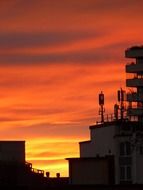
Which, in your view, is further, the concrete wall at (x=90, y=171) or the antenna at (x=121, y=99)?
the antenna at (x=121, y=99)

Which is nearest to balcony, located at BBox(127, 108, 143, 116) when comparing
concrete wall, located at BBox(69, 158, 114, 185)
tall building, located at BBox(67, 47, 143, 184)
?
tall building, located at BBox(67, 47, 143, 184)

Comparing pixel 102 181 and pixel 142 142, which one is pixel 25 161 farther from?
pixel 102 181

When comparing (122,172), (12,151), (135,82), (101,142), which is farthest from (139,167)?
(135,82)

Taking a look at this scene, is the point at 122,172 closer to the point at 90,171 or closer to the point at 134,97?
the point at 90,171

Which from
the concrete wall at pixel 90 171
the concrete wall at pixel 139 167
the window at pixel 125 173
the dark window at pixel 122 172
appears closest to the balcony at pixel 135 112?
the dark window at pixel 122 172

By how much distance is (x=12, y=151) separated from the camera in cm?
16100

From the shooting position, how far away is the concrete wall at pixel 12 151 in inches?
6255

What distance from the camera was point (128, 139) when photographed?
160 meters

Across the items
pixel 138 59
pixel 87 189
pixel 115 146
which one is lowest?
pixel 87 189

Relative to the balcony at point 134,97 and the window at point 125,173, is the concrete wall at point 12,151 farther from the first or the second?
the balcony at point 134,97

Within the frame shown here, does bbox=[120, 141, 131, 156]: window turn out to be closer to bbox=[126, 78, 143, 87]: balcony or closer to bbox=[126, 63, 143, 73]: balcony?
bbox=[126, 78, 143, 87]: balcony

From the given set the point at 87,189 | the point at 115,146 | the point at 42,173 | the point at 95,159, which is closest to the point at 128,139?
the point at 115,146

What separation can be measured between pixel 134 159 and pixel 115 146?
4.96 metres

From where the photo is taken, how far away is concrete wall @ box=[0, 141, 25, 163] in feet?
521
